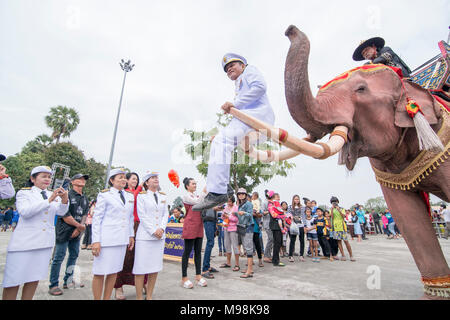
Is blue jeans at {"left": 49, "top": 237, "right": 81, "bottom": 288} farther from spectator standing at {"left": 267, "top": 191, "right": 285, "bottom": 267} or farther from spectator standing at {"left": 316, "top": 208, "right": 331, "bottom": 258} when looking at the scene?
spectator standing at {"left": 316, "top": 208, "right": 331, "bottom": 258}

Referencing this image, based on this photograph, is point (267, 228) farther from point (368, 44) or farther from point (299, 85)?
point (299, 85)

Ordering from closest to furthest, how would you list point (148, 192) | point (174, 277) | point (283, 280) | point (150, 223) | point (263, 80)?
point (263, 80), point (150, 223), point (148, 192), point (283, 280), point (174, 277)

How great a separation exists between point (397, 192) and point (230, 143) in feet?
7.93

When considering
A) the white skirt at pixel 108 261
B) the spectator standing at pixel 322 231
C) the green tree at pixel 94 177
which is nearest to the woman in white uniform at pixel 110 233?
the white skirt at pixel 108 261

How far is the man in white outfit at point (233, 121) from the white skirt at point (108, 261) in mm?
2153

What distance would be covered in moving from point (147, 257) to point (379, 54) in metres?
4.80

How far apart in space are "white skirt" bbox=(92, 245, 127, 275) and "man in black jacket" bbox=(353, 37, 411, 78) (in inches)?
188

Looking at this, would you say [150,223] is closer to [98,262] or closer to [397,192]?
[98,262]

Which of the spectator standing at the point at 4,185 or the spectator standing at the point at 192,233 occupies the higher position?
the spectator standing at the point at 4,185

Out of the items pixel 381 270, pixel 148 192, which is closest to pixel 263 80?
A: pixel 148 192

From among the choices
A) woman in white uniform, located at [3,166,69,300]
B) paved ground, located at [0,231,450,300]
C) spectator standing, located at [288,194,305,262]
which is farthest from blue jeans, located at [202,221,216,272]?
spectator standing, located at [288,194,305,262]

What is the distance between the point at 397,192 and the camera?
3096 mm

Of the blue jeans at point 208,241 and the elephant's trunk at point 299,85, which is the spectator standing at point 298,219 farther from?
the elephant's trunk at point 299,85

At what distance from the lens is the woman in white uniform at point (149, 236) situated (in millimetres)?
3900
